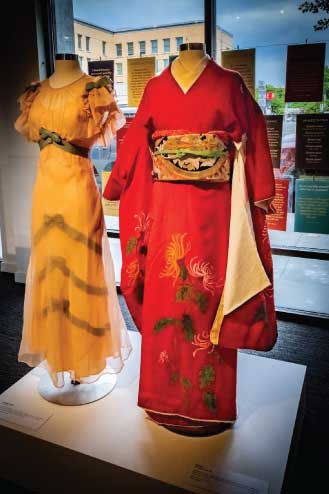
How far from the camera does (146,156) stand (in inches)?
64.3

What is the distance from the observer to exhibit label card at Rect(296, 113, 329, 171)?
269 cm

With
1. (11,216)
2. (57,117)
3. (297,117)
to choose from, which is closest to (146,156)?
(57,117)

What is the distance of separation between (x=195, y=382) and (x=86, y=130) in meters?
0.94

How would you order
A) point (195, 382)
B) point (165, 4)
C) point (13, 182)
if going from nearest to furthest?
point (195, 382)
point (165, 4)
point (13, 182)

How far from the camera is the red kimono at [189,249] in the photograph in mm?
1485

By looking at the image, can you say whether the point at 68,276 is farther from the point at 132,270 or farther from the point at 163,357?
the point at 163,357

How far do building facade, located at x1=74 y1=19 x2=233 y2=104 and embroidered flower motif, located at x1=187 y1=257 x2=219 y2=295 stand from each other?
1696 mm

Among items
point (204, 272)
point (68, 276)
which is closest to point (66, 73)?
point (68, 276)

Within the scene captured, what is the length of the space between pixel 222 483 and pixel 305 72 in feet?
7.05

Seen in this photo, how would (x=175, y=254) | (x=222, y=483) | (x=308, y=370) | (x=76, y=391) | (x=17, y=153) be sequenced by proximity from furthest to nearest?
→ 1. (x=17, y=153)
2. (x=308, y=370)
3. (x=76, y=391)
4. (x=175, y=254)
5. (x=222, y=483)

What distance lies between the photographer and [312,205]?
2.78m

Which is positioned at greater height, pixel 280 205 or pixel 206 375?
pixel 280 205

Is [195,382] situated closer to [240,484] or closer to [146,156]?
[240,484]

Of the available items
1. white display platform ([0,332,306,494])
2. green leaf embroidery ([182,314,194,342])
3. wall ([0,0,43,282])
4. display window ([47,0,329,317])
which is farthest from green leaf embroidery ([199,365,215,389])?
wall ([0,0,43,282])
